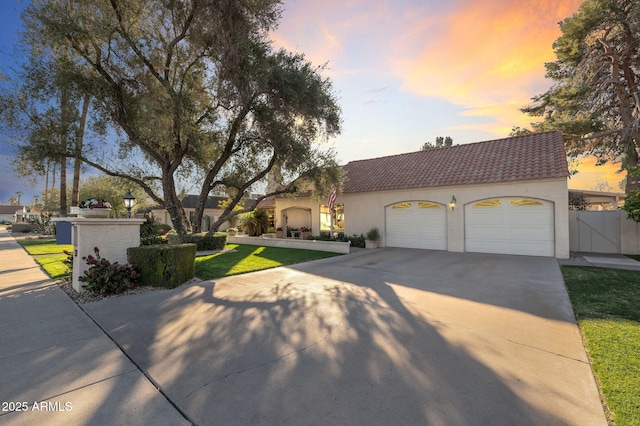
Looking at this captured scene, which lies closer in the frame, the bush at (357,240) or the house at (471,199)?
the house at (471,199)

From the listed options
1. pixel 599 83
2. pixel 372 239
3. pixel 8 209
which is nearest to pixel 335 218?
pixel 372 239

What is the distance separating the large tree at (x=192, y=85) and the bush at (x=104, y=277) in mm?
5794

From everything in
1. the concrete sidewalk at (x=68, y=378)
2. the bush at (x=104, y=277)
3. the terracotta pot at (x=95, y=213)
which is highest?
the terracotta pot at (x=95, y=213)

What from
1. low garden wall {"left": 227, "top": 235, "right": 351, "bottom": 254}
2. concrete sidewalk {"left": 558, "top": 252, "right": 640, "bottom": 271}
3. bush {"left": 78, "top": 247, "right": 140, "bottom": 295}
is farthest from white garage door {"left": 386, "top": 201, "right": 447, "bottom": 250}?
bush {"left": 78, "top": 247, "right": 140, "bottom": 295}

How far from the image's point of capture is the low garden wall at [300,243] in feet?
45.1

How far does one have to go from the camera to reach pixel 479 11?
31.9ft

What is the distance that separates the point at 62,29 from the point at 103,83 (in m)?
1.99

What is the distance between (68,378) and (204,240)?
11689 millimetres

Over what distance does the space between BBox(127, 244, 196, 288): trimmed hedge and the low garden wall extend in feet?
25.9

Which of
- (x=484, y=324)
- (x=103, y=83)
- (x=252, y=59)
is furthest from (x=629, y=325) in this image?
(x=103, y=83)

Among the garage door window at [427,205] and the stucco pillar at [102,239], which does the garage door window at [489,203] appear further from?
the stucco pillar at [102,239]

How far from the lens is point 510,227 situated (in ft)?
39.8

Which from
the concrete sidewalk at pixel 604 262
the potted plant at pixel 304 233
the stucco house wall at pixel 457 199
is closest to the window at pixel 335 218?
the stucco house wall at pixel 457 199

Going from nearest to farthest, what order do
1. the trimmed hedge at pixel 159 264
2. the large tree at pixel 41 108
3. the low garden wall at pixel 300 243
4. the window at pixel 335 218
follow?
the trimmed hedge at pixel 159 264 → the large tree at pixel 41 108 → the low garden wall at pixel 300 243 → the window at pixel 335 218
